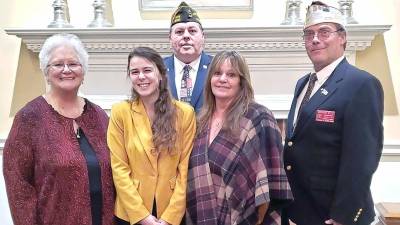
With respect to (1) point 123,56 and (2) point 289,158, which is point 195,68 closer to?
(2) point 289,158

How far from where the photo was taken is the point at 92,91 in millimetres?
3178

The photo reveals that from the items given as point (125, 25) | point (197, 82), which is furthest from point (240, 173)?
point (125, 25)

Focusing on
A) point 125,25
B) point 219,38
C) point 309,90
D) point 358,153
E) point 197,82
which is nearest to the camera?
point 358,153

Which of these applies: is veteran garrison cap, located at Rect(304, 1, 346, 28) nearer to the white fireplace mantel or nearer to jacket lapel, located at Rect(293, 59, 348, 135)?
jacket lapel, located at Rect(293, 59, 348, 135)

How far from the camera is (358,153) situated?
159 cm

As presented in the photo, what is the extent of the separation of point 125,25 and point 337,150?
1976mm

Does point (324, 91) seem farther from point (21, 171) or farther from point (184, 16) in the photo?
point (21, 171)

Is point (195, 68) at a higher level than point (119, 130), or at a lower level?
higher

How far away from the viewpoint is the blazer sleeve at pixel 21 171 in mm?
1609

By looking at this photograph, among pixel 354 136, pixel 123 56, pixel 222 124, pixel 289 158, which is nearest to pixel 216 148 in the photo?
pixel 222 124

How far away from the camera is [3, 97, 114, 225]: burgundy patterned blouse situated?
1.62 metres

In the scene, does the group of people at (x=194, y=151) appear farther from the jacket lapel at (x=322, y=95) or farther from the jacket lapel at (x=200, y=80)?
the jacket lapel at (x=200, y=80)

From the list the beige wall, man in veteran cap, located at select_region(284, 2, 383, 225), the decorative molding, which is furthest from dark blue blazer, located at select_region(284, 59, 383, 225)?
the beige wall

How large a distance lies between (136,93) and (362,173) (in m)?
0.90
